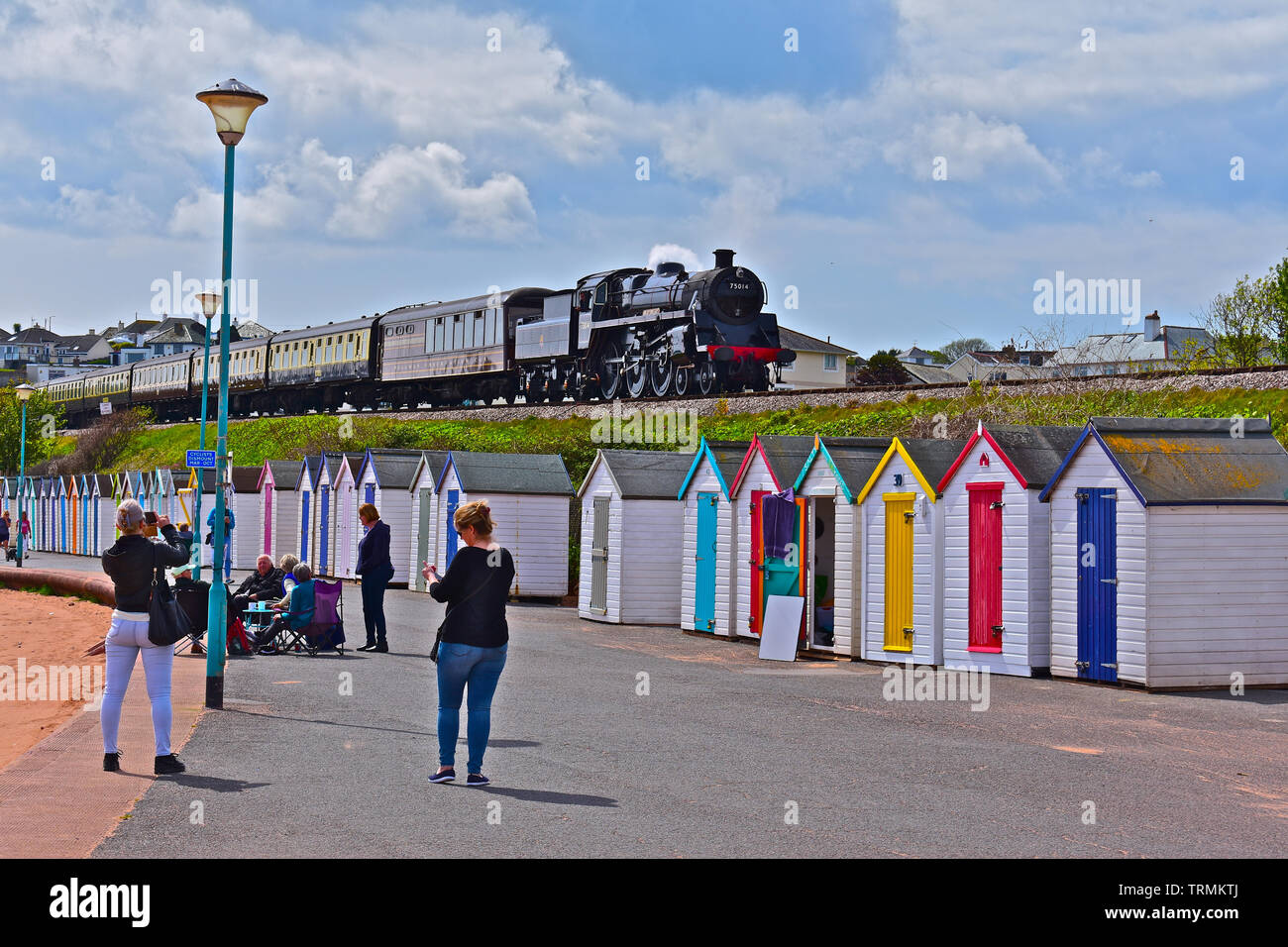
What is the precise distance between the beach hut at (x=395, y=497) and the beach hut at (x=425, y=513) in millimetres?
1161

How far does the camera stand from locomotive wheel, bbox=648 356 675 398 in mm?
37281

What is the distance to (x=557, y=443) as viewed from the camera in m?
36.0

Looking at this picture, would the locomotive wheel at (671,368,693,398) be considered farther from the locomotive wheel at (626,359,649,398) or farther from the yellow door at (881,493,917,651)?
the yellow door at (881,493,917,651)

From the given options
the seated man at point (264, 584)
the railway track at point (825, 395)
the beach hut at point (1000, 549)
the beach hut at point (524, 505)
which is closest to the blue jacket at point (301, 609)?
the seated man at point (264, 584)

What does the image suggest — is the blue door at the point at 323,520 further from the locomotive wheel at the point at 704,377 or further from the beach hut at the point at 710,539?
the beach hut at the point at 710,539

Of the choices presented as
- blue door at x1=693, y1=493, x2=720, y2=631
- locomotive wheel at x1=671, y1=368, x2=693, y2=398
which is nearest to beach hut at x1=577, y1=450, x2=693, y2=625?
blue door at x1=693, y1=493, x2=720, y2=631

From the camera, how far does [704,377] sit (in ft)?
120

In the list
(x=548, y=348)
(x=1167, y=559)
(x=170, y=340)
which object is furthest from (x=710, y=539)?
(x=170, y=340)

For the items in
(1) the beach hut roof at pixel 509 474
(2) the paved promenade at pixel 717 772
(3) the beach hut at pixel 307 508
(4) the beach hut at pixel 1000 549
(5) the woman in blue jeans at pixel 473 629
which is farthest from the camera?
(3) the beach hut at pixel 307 508

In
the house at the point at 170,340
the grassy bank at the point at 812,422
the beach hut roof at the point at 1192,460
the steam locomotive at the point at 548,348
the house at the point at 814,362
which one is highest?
the house at the point at 170,340

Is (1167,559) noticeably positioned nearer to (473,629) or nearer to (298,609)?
(473,629)

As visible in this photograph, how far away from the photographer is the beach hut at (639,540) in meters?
23.1
